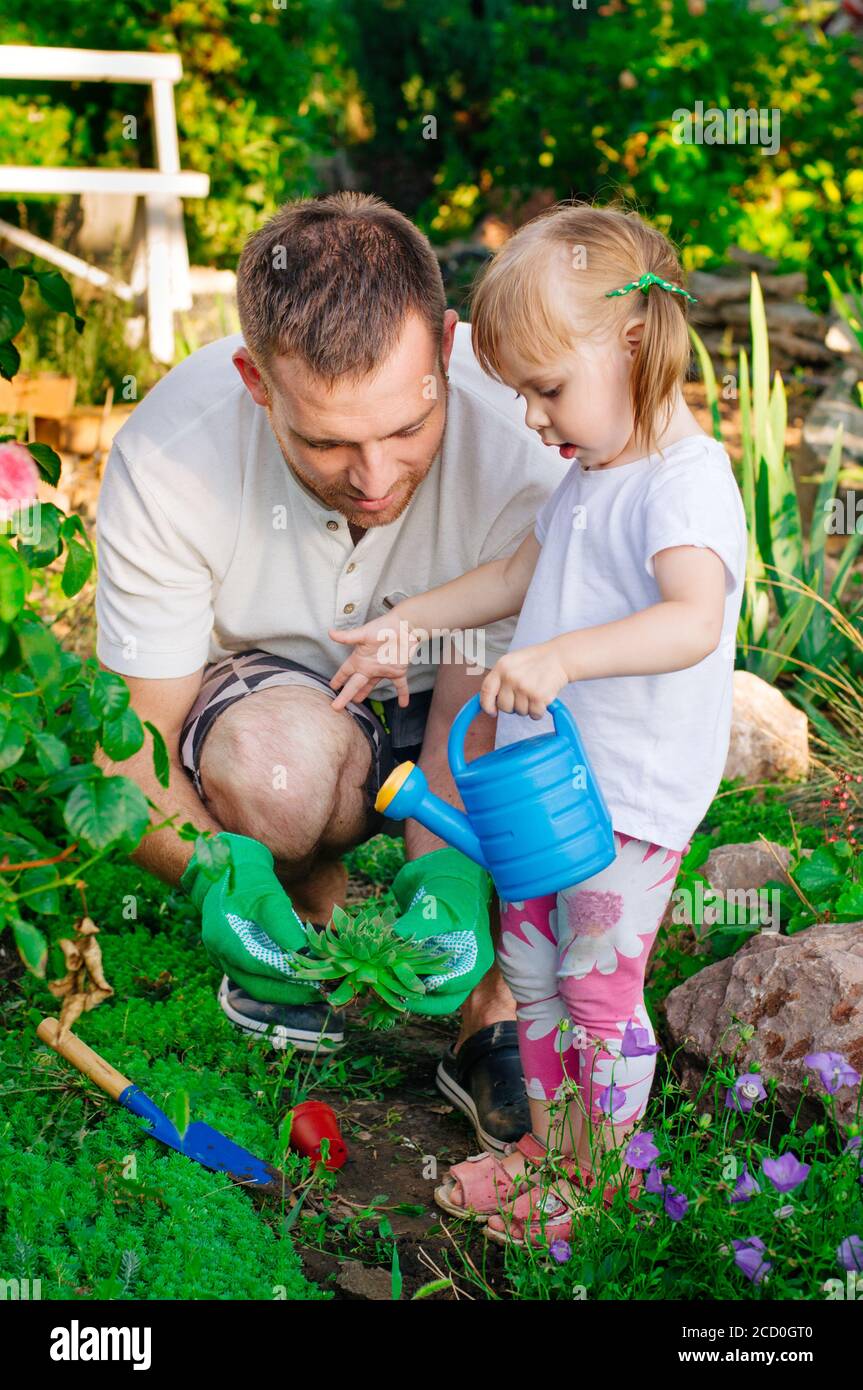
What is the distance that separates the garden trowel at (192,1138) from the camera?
75.9 inches

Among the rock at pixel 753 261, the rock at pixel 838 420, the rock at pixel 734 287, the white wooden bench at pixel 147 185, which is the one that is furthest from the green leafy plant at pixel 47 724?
the rock at pixel 753 261

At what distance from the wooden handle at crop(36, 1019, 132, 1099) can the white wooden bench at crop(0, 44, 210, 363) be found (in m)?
3.77

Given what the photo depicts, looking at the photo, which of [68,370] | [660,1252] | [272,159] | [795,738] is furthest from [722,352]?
[660,1252]

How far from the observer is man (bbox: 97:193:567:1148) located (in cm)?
202

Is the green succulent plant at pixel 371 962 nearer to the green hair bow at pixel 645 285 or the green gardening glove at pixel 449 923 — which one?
the green gardening glove at pixel 449 923

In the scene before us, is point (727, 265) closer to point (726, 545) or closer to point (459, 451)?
point (459, 451)

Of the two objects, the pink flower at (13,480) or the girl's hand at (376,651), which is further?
the girl's hand at (376,651)

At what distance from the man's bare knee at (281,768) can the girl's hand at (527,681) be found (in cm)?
65

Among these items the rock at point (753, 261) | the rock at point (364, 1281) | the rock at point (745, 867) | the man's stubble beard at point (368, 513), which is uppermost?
the rock at point (753, 261)

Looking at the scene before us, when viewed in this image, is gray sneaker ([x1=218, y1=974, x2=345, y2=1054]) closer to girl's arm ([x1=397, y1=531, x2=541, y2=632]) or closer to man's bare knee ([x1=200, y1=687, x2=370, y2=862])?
man's bare knee ([x1=200, y1=687, x2=370, y2=862])

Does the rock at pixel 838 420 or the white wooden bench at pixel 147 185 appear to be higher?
the white wooden bench at pixel 147 185

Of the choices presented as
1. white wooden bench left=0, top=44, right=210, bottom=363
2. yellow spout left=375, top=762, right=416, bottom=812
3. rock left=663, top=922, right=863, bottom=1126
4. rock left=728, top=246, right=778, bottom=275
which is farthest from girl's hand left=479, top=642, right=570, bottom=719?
rock left=728, top=246, right=778, bottom=275

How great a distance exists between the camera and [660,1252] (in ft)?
5.33

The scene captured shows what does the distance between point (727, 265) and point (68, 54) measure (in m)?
3.01
